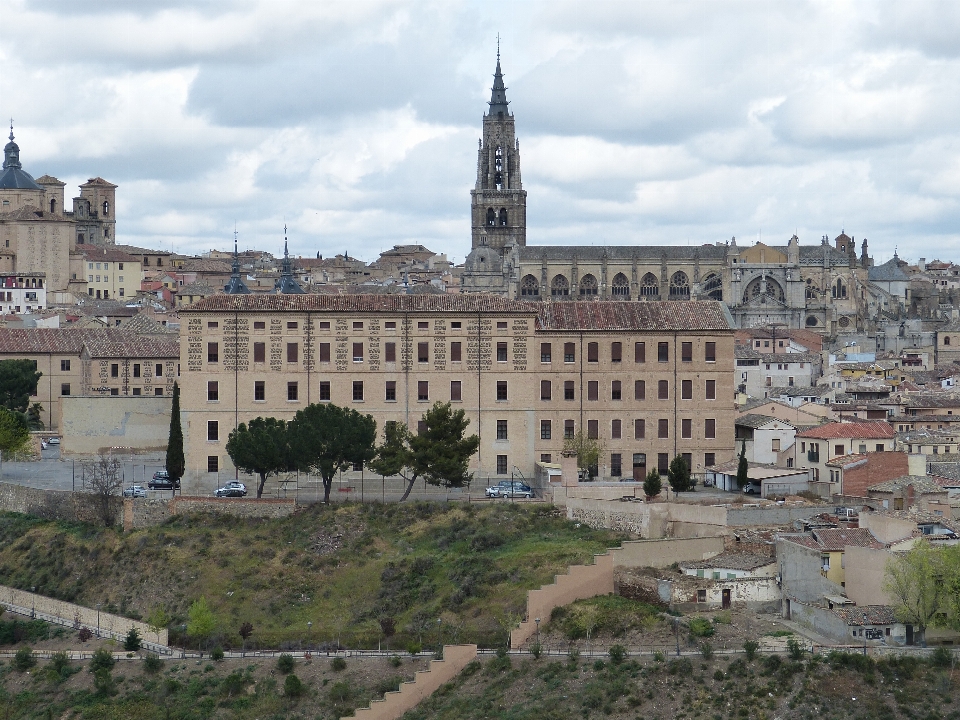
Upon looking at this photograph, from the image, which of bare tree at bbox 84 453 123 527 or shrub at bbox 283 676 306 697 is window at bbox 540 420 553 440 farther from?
shrub at bbox 283 676 306 697

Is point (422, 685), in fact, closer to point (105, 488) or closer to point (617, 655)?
point (617, 655)

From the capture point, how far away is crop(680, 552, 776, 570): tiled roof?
1922 inches

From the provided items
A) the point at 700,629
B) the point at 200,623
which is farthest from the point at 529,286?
the point at 700,629

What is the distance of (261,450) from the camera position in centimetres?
5700

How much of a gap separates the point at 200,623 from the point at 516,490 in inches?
494

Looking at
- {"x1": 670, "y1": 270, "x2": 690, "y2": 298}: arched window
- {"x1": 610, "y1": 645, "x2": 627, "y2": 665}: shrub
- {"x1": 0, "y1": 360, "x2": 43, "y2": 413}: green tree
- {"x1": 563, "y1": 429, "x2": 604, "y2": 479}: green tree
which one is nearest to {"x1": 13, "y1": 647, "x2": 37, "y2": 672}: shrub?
{"x1": 610, "y1": 645, "x2": 627, "y2": 665}: shrub

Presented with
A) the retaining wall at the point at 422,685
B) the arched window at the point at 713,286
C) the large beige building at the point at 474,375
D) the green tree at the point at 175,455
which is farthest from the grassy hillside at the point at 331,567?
the arched window at the point at 713,286

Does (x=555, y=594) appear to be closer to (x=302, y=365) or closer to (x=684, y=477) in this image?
(x=684, y=477)

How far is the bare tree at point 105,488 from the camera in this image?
190ft

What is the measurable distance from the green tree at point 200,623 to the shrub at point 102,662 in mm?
2131

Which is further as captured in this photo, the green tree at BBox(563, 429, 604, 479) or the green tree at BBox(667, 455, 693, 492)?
the green tree at BBox(563, 429, 604, 479)

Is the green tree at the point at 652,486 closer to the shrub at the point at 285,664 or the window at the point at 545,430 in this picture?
the window at the point at 545,430

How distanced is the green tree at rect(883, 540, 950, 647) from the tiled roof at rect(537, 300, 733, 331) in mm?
18564

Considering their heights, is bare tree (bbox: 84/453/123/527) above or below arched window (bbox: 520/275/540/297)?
below
